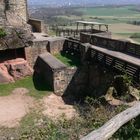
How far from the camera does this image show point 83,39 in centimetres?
2811

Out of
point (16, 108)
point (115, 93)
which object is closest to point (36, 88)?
point (16, 108)

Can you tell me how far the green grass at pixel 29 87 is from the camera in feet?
69.2

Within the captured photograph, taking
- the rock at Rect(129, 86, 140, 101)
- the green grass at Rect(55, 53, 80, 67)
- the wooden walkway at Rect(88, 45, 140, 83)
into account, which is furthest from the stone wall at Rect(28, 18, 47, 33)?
the rock at Rect(129, 86, 140, 101)

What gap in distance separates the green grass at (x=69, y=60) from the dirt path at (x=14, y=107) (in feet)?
13.5

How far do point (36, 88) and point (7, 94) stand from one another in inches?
79.2

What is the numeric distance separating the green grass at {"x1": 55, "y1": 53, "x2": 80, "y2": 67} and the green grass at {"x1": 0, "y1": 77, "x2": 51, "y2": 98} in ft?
8.34

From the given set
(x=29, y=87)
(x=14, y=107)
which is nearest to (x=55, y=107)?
(x=14, y=107)

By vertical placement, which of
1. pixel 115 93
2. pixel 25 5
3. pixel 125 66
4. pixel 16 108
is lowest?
pixel 16 108

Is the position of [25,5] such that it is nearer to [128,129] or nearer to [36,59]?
[36,59]

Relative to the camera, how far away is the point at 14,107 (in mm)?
19094

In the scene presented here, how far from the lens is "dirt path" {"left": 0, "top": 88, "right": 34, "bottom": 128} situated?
56.9 feet

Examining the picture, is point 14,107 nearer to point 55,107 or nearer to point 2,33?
point 55,107

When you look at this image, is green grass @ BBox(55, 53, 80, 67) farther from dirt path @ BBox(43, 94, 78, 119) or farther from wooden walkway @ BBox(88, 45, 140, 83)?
dirt path @ BBox(43, 94, 78, 119)

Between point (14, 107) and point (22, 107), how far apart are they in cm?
46
